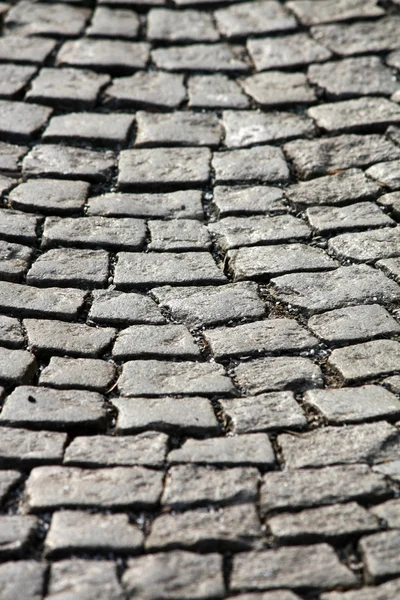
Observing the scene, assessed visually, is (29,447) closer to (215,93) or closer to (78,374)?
(78,374)

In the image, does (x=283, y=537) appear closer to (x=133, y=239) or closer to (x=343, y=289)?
(x=343, y=289)

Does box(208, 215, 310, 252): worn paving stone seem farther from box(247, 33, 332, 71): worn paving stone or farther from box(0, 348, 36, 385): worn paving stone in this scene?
box(247, 33, 332, 71): worn paving stone

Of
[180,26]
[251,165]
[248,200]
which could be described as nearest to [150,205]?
[248,200]

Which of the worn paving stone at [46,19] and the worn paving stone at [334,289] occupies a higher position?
the worn paving stone at [46,19]

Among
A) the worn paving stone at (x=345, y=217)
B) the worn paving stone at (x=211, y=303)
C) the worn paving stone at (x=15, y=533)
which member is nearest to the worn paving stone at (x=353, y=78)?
the worn paving stone at (x=345, y=217)

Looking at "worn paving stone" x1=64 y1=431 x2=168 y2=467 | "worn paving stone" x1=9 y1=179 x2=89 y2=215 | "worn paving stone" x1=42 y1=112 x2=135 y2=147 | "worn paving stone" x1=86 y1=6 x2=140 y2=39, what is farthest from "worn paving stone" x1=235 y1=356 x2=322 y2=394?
"worn paving stone" x1=86 y1=6 x2=140 y2=39

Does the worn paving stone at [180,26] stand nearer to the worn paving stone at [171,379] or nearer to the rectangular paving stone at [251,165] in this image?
the rectangular paving stone at [251,165]

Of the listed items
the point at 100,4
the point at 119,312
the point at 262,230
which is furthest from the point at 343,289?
the point at 100,4
